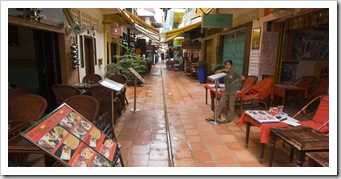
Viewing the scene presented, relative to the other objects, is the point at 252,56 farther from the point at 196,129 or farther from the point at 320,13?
the point at 196,129

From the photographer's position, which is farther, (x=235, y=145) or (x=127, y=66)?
(x=127, y=66)

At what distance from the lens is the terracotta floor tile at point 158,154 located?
3.29 m

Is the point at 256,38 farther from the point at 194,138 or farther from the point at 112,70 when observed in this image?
the point at 112,70

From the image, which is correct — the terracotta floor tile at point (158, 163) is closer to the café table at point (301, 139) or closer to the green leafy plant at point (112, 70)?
the café table at point (301, 139)

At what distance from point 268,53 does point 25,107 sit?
586cm

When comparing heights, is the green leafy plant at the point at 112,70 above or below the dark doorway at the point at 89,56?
below

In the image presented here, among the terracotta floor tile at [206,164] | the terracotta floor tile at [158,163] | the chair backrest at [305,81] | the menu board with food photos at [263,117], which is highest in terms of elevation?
the chair backrest at [305,81]

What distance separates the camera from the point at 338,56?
6.81 feet

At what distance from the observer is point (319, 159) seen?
6.82 ft

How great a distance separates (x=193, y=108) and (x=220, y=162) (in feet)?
10.1

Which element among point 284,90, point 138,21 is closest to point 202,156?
point 284,90

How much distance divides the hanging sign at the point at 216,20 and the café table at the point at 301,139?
4.85 m

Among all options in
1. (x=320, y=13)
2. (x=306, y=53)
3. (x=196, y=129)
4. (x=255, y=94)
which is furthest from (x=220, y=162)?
(x=306, y=53)

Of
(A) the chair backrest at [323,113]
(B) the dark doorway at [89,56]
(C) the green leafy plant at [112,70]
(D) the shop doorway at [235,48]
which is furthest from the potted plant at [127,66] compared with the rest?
(A) the chair backrest at [323,113]
